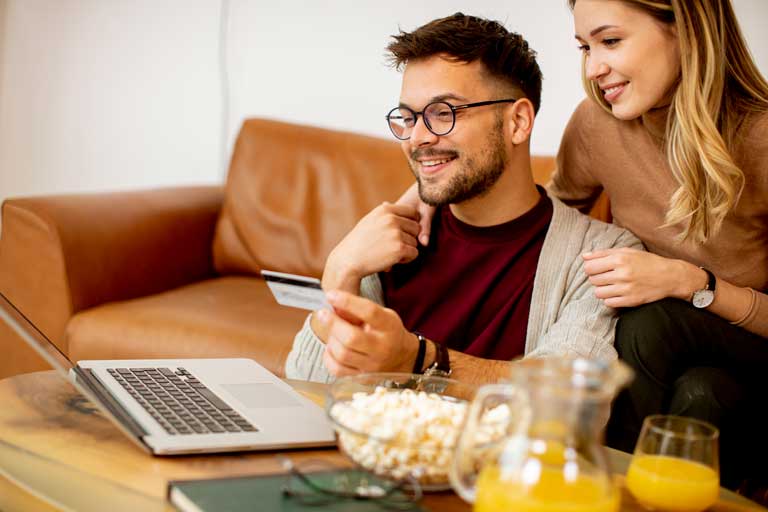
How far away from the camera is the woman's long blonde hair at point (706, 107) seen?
1.67 meters

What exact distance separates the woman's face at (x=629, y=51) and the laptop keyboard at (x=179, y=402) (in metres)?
0.93

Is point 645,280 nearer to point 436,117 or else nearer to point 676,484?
point 436,117

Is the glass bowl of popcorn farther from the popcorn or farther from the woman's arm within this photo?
the woman's arm

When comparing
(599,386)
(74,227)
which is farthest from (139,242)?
(599,386)

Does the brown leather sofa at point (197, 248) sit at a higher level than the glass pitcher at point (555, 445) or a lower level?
lower

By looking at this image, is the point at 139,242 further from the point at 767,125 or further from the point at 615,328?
the point at 767,125

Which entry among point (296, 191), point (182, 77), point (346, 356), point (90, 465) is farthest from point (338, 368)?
point (182, 77)

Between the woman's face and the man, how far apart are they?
0.64ft

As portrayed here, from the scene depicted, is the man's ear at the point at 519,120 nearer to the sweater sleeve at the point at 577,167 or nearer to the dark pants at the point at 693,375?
the sweater sleeve at the point at 577,167

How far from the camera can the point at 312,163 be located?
2760 mm

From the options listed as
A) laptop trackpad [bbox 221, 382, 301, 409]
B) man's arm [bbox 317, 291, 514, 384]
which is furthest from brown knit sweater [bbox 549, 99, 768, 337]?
laptop trackpad [bbox 221, 382, 301, 409]

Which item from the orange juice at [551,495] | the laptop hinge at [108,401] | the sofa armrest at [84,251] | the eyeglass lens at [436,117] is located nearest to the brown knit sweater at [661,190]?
the eyeglass lens at [436,117]

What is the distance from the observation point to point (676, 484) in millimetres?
1032

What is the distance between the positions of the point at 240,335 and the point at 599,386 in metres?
1.52
